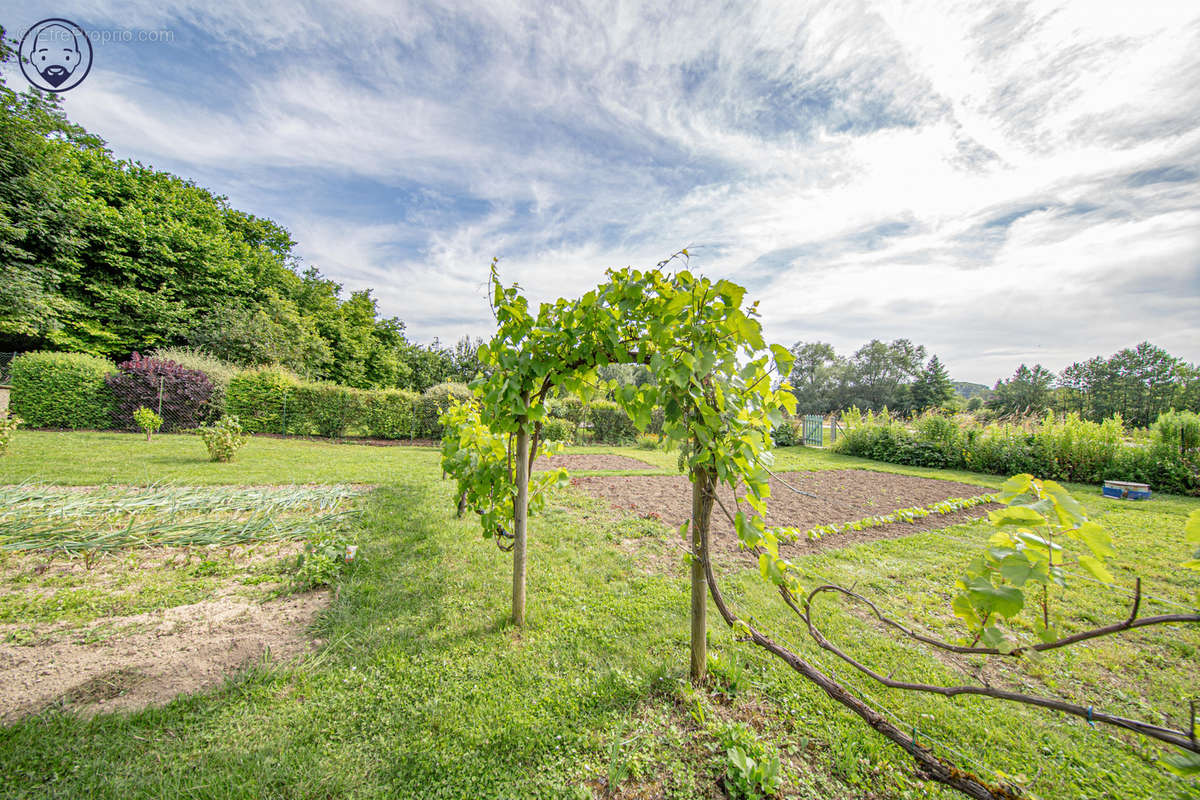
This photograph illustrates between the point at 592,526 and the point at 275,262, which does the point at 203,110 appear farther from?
the point at 275,262

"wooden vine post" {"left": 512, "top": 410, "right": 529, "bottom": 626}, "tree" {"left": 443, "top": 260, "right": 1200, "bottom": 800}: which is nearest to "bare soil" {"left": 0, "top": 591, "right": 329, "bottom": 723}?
"wooden vine post" {"left": 512, "top": 410, "right": 529, "bottom": 626}

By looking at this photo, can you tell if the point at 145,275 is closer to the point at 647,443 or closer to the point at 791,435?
the point at 647,443

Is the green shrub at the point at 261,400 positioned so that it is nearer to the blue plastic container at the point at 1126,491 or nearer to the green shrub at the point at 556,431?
the green shrub at the point at 556,431

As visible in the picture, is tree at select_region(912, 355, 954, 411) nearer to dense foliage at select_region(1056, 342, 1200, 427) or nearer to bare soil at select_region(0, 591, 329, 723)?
dense foliage at select_region(1056, 342, 1200, 427)

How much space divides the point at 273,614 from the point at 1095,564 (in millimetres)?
3954

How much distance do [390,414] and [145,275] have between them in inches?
593

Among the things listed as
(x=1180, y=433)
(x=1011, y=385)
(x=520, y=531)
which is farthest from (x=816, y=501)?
(x=1011, y=385)

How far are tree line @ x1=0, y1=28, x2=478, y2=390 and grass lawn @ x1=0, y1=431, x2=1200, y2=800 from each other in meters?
20.7

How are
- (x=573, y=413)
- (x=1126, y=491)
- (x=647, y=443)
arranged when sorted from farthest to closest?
1. (x=573, y=413)
2. (x=647, y=443)
3. (x=1126, y=491)

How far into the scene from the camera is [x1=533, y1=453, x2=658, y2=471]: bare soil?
9.46m

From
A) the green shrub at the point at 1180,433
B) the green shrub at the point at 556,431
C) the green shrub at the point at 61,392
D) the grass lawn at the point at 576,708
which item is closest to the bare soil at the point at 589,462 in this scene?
the green shrub at the point at 556,431

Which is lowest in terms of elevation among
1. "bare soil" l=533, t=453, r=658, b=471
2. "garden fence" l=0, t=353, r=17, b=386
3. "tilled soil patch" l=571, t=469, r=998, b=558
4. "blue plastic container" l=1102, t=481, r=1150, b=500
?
"tilled soil patch" l=571, t=469, r=998, b=558

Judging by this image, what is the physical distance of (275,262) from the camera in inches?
928

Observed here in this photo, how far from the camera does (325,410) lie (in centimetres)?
1334
